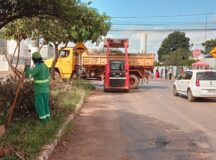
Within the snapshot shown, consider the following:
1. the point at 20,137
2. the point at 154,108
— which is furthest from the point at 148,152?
the point at 154,108

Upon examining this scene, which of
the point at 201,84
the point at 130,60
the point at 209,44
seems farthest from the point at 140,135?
the point at 209,44

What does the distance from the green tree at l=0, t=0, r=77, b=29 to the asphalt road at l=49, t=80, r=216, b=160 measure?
2907 millimetres

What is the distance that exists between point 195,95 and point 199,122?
7.34 meters

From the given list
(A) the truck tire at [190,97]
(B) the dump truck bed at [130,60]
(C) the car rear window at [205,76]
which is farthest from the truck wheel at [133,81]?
(C) the car rear window at [205,76]

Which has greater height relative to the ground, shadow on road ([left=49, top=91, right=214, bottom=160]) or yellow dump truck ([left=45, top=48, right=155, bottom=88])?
yellow dump truck ([left=45, top=48, right=155, bottom=88])

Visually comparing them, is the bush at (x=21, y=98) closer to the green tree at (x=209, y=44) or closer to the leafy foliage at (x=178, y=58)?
the green tree at (x=209, y=44)

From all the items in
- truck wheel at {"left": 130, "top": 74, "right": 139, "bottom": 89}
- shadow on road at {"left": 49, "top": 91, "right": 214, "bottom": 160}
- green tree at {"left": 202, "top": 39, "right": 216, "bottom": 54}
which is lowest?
shadow on road at {"left": 49, "top": 91, "right": 214, "bottom": 160}

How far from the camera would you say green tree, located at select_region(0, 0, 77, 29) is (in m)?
9.87

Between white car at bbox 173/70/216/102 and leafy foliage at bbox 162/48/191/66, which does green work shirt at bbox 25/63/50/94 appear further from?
leafy foliage at bbox 162/48/191/66

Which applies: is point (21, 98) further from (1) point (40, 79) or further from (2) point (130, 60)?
(2) point (130, 60)

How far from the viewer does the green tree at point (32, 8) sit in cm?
987

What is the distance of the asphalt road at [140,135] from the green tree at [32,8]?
291cm

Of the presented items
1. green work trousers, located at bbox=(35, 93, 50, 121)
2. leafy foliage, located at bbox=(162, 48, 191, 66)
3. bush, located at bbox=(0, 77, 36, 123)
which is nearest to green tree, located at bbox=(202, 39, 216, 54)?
leafy foliage, located at bbox=(162, 48, 191, 66)

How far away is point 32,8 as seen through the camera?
10.3 m
